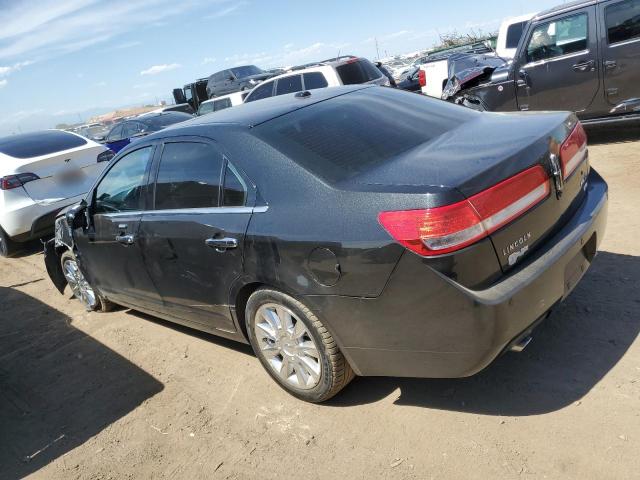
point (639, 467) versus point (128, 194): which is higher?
point (128, 194)

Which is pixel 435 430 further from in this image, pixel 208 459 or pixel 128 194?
pixel 128 194

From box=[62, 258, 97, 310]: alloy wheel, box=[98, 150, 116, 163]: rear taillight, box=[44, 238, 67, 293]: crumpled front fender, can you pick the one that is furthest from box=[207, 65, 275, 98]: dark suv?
box=[62, 258, 97, 310]: alloy wheel

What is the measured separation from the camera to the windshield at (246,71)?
70.2 ft

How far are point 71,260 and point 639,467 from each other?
5014 millimetres

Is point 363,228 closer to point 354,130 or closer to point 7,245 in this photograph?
point 354,130

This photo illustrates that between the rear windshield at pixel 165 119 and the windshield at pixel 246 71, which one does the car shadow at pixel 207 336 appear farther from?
the windshield at pixel 246 71

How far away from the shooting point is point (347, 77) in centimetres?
1148

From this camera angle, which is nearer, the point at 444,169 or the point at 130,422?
the point at 444,169

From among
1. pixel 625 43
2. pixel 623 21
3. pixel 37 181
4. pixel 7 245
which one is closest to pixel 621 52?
pixel 625 43

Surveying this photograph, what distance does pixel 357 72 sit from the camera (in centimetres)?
1166

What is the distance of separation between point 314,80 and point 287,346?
371 inches

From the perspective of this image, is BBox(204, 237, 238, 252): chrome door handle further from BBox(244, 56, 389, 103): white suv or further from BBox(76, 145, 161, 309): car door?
BBox(244, 56, 389, 103): white suv

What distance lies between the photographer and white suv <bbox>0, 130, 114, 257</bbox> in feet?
25.0

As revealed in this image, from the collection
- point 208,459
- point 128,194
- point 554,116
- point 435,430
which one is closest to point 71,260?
point 128,194
